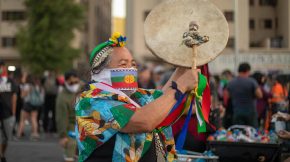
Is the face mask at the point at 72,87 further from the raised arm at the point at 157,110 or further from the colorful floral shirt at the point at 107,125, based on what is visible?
the raised arm at the point at 157,110

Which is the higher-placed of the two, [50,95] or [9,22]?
[9,22]

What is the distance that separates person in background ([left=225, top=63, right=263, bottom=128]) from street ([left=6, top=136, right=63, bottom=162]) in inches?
137

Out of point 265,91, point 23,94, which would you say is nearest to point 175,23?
point 265,91

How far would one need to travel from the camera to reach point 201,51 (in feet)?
10.4

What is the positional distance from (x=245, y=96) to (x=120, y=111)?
271 inches

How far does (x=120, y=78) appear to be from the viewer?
330cm

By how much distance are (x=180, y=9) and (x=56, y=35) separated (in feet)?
134

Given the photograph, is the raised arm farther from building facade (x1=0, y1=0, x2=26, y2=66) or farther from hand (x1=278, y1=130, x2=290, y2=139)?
building facade (x1=0, y1=0, x2=26, y2=66)

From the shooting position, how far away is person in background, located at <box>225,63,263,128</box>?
31.6 ft

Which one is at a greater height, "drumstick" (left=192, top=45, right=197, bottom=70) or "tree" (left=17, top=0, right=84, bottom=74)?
"tree" (left=17, top=0, right=84, bottom=74)

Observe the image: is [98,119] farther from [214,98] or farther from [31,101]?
[31,101]

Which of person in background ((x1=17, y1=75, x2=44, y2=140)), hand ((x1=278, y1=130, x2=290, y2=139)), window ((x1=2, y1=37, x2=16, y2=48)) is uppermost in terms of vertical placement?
window ((x1=2, y1=37, x2=16, y2=48))

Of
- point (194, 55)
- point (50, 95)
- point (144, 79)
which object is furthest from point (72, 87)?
point (194, 55)

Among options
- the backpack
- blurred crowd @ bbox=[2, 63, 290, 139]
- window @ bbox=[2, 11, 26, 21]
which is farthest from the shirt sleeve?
window @ bbox=[2, 11, 26, 21]
